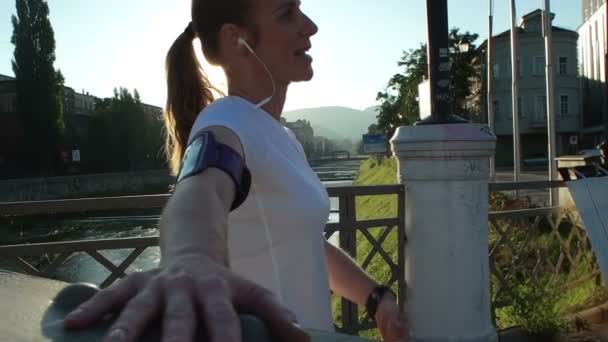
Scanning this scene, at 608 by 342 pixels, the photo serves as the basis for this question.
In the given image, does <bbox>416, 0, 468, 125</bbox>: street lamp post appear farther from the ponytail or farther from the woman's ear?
the woman's ear

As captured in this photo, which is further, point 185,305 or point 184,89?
point 184,89

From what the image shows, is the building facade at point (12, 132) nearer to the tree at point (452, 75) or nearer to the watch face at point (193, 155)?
the tree at point (452, 75)

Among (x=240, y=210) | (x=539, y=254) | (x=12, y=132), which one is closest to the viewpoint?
(x=240, y=210)

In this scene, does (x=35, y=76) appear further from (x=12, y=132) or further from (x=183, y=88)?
(x=183, y=88)

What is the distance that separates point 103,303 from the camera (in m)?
0.51

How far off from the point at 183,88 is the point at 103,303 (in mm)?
1076

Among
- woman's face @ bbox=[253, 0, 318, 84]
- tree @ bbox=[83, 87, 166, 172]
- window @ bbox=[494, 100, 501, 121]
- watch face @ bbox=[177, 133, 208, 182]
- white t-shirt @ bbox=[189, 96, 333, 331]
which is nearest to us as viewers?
watch face @ bbox=[177, 133, 208, 182]

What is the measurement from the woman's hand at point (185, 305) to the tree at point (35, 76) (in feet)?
149

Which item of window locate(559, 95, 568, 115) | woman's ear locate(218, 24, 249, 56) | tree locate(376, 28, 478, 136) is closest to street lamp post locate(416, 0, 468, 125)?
woman's ear locate(218, 24, 249, 56)

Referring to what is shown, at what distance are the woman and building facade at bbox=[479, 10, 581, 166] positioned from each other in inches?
1839

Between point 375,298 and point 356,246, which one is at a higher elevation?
point 375,298

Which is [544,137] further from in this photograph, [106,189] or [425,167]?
[425,167]

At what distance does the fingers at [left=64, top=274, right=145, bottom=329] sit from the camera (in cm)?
49

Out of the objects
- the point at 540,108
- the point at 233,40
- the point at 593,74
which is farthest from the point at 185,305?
the point at 593,74
